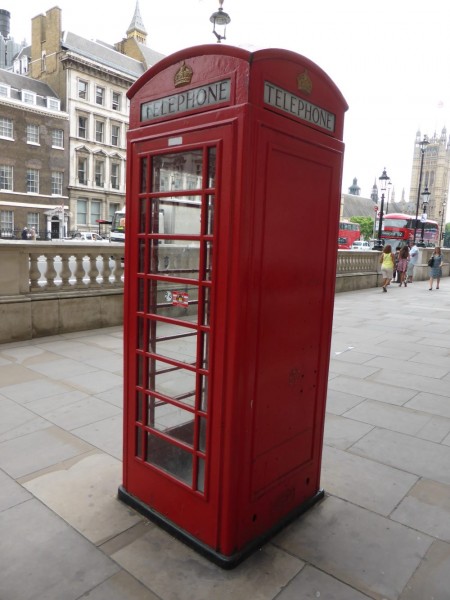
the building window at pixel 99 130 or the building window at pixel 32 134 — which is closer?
the building window at pixel 32 134

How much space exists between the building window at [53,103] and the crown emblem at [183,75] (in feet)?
145

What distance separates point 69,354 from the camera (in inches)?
244

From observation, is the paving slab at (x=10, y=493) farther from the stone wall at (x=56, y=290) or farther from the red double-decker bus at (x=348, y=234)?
the red double-decker bus at (x=348, y=234)

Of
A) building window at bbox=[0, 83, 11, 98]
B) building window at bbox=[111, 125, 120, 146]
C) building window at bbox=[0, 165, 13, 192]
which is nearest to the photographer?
building window at bbox=[0, 165, 13, 192]

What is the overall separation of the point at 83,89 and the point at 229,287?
4730 cm

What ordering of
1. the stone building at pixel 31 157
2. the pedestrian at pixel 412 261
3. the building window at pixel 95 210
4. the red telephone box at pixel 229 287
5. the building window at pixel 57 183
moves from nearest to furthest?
the red telephone box at pixel 229 287
the pedestrian at pixel 412 261
the stone building at pixel 31 157
the building window at pixel 57 183
the building window at pixel 95 210

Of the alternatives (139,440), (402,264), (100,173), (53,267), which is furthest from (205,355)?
(100,173)

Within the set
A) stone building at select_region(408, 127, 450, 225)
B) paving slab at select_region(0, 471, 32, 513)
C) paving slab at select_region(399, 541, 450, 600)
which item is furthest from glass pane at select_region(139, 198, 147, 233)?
stone building at select_region(408, 127, 450, 225)

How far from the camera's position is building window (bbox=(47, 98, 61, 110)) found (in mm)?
40747

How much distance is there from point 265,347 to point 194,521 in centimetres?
102

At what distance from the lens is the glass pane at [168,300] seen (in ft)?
8.36

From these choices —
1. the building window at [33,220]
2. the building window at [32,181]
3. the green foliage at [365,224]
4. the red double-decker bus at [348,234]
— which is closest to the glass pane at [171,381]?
the building window at [33,220]

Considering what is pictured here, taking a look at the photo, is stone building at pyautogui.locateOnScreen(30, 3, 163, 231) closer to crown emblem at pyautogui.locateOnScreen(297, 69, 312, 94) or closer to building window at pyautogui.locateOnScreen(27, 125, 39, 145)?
building window at pyautogui.locateOnScreen(27, 125, 39, 145)

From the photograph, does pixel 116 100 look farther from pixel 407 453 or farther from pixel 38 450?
pixel 407 453
